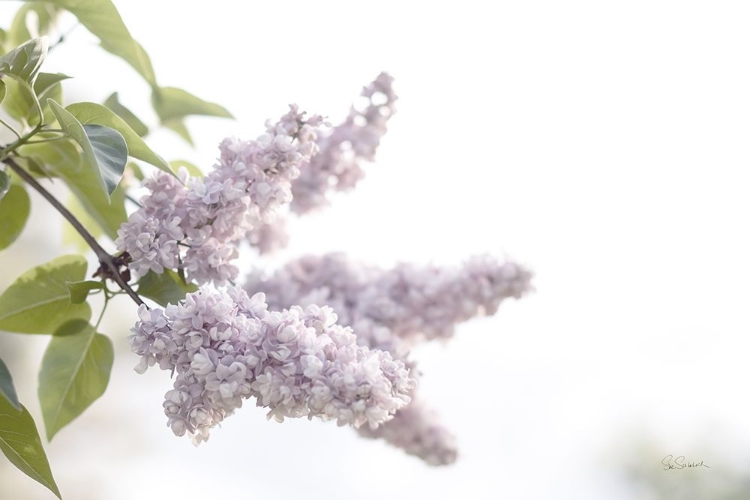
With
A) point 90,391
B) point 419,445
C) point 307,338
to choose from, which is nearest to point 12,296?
point 90,391

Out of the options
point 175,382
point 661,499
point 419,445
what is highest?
A: point 661,499

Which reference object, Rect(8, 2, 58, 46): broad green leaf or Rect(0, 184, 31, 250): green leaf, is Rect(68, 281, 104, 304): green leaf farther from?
Rect(8, 2, 58, 46): broad green leaf

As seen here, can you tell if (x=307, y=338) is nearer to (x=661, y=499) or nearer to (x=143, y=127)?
(x=143, y=127)

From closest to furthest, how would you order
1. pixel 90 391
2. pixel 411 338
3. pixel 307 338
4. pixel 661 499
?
1. pixel 307 338
2. pixel 90 391
3. pixel 411 338
4. pixel 661 499

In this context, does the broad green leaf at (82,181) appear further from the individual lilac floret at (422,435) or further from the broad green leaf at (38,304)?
the individual lilac floret at (422,435)
